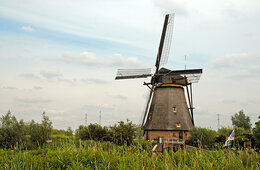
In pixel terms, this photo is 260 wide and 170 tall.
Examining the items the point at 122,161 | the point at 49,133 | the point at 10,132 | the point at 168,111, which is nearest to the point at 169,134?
the point at 168,111

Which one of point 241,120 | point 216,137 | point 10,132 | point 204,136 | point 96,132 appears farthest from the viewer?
point 241,120

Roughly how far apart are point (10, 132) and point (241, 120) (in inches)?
1797

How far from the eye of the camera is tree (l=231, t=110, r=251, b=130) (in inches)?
1992

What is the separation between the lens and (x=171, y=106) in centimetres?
3303

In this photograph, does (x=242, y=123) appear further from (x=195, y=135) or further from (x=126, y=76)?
(x=126, y=76)

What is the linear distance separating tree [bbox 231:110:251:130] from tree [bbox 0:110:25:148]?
44.2 m

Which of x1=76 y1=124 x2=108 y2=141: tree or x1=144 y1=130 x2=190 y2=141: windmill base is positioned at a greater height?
x1=76 y1=124 x2=108 y2=141: tree

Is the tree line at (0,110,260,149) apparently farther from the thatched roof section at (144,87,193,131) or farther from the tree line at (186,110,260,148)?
the thatched roof section at (144,87,193,131)

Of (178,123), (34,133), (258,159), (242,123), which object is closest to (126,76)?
(178,123)

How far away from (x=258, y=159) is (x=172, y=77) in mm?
25437

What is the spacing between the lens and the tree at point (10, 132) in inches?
774

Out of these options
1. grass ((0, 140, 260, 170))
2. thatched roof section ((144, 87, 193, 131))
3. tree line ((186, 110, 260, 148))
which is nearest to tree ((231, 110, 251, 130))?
tree line ((186, 110, 260, 148))

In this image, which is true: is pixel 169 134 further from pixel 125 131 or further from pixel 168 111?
pixel 125 131

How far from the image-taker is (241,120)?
51.2 m
